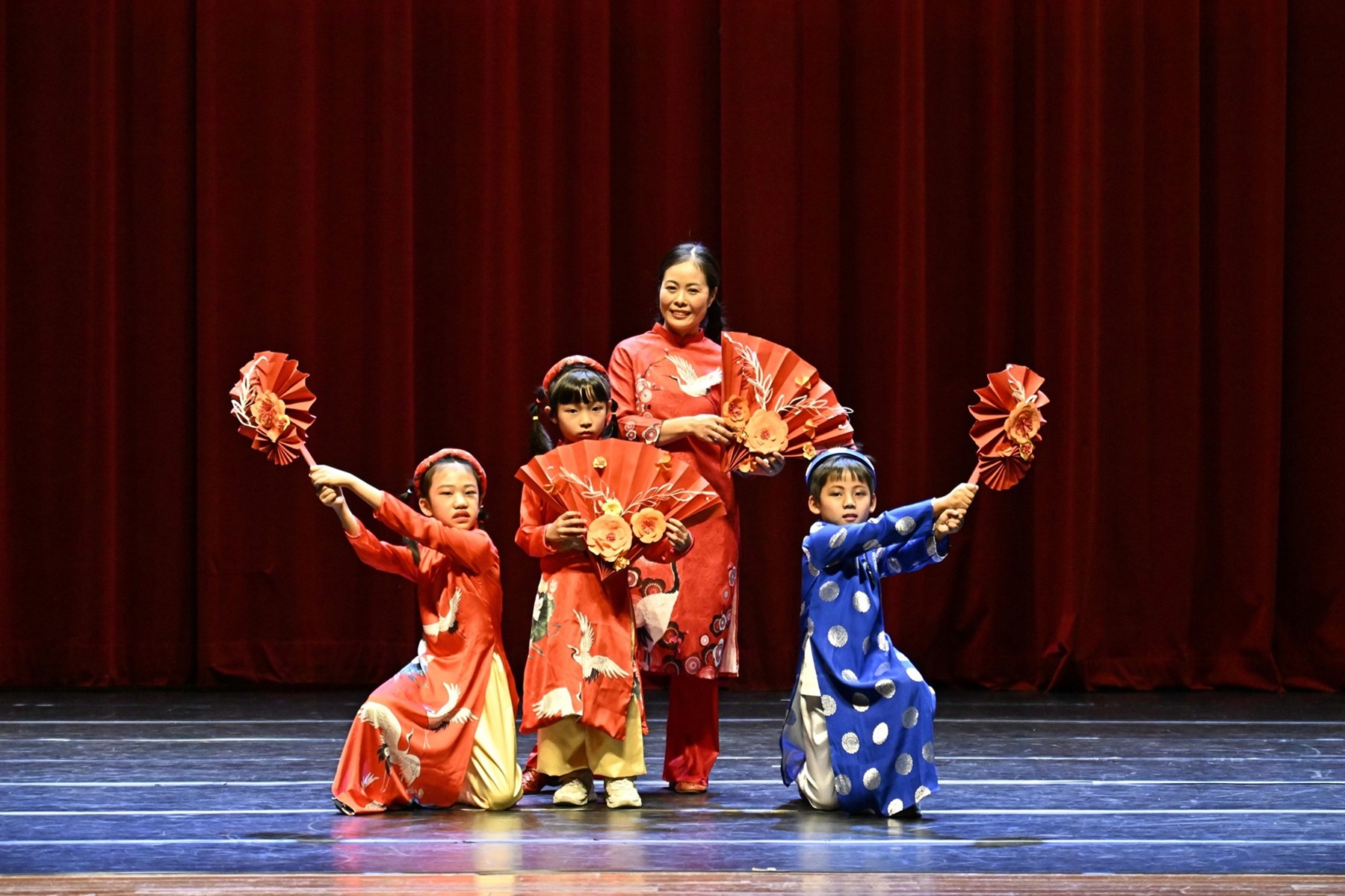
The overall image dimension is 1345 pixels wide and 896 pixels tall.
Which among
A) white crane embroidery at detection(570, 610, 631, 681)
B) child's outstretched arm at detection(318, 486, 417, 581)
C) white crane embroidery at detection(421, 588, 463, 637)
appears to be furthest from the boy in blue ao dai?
child's outstretched arm at detection(318, 486, 417, 581)

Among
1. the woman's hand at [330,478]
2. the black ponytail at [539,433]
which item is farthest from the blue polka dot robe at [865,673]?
the woman's hand at [330,478]

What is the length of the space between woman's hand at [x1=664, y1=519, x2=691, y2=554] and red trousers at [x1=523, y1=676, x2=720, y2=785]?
39 centimetres

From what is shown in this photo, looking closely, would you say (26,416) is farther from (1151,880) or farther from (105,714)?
(1151,880)

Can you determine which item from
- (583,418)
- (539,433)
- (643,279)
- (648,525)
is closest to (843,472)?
(648,525)

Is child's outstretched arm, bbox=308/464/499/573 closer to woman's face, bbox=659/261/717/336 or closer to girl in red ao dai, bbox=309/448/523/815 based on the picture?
girl in red ao dai, bbox=309/448/523/815

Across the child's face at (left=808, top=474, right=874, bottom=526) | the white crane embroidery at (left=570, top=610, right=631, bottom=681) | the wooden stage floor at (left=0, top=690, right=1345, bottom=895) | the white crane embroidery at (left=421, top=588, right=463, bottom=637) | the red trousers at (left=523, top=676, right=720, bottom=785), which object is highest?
the child's face at (left=808, top=474, right=874, bottom=526)

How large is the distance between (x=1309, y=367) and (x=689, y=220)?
2.23m

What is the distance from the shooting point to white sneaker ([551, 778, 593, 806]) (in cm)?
335

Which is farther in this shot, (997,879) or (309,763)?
(309,763)

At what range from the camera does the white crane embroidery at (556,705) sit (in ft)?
10.9

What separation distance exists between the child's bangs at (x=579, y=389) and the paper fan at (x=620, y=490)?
14 centimetres

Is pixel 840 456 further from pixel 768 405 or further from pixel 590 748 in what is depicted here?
pixel 590 748

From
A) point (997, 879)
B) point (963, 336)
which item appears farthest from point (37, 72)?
point (997, 879)

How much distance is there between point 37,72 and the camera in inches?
221
